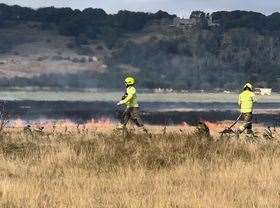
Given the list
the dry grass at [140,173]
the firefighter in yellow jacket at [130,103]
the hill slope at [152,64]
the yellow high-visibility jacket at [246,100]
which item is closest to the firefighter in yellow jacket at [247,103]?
the yellow high-visibility jacket at [246,100]

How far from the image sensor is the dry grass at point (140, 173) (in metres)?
8.48

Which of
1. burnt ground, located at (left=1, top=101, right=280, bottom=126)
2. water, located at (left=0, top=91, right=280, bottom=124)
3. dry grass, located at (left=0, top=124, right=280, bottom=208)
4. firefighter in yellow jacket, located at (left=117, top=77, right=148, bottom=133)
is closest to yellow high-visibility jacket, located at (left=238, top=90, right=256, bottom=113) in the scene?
firefighter in yellow jacket, located at (left=117, top=77, right=148, bottom=133)

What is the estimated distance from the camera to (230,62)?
589ft

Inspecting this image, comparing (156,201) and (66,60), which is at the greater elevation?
(156,201)

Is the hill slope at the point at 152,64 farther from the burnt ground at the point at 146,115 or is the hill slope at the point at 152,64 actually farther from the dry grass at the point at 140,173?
the dry grass at the point at 140,173

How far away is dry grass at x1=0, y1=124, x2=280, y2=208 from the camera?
8.48 m

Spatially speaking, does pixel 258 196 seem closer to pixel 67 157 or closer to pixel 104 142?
pixel 67 157

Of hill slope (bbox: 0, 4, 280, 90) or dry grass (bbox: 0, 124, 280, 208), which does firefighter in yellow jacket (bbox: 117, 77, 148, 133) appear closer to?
dry grass (bbox: 0, 124, 280, 208)

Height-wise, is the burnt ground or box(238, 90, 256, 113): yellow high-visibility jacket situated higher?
box(238, 90, 256, 113): yellow high-visibility jacket

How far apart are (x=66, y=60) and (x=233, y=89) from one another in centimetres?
5105

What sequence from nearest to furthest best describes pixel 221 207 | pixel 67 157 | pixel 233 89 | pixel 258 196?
1. pixel 221 207
2. pixel 258 196
3. pixel 67 157
4. pixel 233 89

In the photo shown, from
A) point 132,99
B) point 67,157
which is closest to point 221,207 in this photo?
point 67,157

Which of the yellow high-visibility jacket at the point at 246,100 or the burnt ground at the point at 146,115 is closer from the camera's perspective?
the yellow high-visibility jacket at the point at 246,100

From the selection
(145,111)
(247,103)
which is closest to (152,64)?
(145,111)
